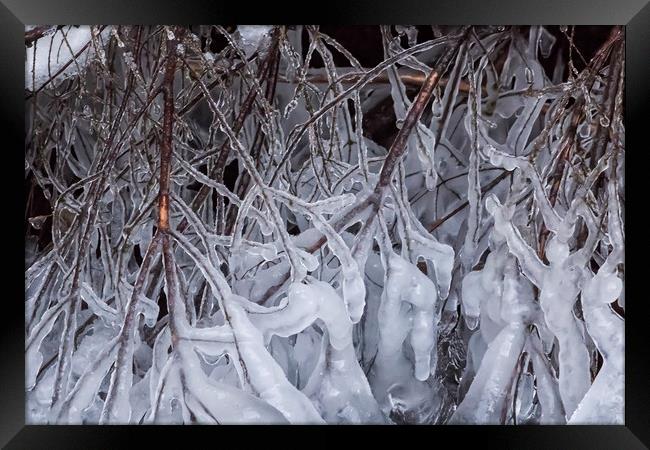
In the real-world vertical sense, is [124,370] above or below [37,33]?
below

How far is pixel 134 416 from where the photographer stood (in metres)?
0.96

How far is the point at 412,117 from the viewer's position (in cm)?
94

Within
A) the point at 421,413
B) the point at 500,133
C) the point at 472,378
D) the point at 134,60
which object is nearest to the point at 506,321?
the point at 472,378

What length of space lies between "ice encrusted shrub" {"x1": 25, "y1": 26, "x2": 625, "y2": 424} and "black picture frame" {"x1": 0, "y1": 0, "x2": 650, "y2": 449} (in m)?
0.02

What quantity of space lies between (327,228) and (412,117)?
0.27 meters

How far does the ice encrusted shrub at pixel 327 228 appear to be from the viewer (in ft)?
3.07

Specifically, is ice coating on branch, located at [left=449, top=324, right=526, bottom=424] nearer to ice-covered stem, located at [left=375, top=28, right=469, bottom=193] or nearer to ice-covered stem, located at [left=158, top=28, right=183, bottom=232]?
ice-covered stem, located at [left=375, top=28, right=469, bottom=193]

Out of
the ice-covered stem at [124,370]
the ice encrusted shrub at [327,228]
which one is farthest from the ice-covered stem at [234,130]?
the ice-covered stem at [124,370]

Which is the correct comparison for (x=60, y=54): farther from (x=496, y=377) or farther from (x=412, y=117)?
(x=496, y=377)

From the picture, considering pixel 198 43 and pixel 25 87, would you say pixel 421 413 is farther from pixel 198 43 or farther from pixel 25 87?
pixel 25 87

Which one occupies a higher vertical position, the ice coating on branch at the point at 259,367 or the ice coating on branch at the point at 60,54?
the ice coating on branch at the point at 60,54

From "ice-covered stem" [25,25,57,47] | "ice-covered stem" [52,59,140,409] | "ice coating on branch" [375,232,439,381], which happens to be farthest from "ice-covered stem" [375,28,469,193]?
"ice-covered stem" [25,25,57,47]

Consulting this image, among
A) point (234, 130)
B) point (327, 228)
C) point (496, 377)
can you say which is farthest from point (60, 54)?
point (496, 377)
